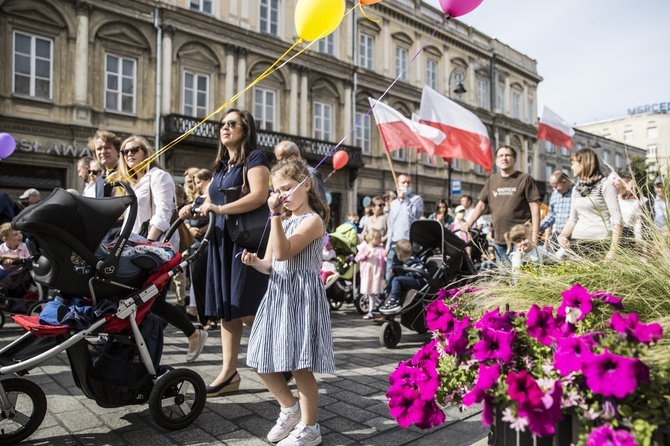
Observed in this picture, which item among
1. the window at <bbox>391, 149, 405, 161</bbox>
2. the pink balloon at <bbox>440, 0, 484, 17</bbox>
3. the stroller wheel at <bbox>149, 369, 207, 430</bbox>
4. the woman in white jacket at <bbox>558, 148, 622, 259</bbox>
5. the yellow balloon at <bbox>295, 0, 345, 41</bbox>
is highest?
the window at <bbox>391, 149, 405, 161</bbox>

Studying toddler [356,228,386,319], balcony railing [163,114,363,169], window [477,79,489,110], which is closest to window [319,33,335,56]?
balcony railing [163,114,363,169]

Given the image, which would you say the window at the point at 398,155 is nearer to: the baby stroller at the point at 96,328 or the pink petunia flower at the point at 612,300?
the baby stroller at the point at 96,328

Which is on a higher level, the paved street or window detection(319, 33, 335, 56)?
window detection(319, 33, 335, 56)

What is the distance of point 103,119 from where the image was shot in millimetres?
17469

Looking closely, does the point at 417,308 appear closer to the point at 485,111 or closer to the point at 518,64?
the point at 485,111

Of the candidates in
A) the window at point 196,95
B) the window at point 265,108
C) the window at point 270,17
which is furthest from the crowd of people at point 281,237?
the window at point 270,17

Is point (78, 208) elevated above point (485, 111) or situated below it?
below

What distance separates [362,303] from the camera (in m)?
8.48

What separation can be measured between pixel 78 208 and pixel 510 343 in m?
2.21

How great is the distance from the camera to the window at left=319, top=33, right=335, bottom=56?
79.5ft

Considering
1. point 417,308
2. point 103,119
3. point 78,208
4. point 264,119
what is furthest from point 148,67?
point 78,208

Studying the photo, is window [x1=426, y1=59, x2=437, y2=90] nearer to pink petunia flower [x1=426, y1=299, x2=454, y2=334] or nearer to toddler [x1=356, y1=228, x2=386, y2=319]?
toddler [x1=356, y1=228, x2=386, y2=319]

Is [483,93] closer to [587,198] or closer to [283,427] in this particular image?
[587,198]

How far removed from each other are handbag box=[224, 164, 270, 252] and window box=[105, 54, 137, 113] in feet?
53.5
